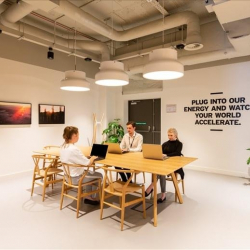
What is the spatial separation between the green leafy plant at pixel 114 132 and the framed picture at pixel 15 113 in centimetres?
255

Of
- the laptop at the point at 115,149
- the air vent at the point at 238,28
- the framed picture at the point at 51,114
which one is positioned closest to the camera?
the air vent at the point at 238,28

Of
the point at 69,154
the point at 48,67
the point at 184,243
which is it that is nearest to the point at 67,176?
the point at 69,154

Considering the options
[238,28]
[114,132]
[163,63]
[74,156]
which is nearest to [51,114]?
[114,132]

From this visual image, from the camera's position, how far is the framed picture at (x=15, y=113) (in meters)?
4.73

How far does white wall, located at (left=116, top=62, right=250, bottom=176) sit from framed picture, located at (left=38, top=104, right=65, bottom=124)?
117 inches

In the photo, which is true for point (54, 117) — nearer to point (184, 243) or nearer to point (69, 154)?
point (69, 154)

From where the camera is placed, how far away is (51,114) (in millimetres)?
5703

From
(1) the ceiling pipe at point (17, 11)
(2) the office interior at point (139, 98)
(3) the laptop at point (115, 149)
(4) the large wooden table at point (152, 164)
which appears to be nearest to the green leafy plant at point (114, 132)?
(2) the office interior at point (139, 98)

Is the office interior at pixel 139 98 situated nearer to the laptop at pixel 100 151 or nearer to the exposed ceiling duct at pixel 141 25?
the exposed ceiling duct at pixel 141 25

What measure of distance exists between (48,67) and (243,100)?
203 inches

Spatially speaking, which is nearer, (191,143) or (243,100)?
(243,100)

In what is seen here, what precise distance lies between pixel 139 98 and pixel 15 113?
3.76 metres

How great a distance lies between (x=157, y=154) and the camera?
325 cm

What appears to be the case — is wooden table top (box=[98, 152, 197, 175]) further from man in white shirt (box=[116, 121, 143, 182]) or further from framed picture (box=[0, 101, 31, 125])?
framed picture (box=[0, 101, 31, 125])
